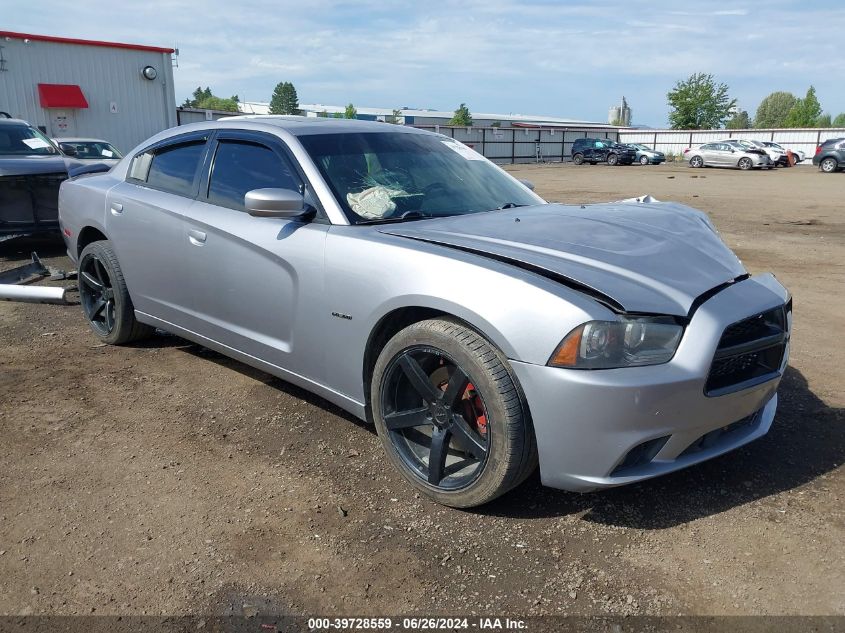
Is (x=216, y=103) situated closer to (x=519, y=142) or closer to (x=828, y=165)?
(x=519, y=142)

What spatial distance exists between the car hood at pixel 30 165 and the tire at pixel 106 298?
13.3 feet

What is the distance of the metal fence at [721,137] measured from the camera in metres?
45.6

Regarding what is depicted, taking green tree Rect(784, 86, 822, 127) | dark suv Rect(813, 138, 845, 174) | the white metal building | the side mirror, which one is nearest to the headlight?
the side mirror

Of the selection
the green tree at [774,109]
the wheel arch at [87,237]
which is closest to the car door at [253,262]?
the wheel arch at [87,237]

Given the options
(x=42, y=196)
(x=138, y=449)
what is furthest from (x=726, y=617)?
(x=42, y=196)

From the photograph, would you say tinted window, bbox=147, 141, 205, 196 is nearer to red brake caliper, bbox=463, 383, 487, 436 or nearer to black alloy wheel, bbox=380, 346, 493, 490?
black alloy wheel, bbox=380, 346, 493, 490

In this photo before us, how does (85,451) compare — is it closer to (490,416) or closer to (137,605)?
(137,605)

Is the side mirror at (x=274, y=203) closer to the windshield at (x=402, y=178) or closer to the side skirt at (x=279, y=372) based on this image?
the windshield at (x=402, y=178)

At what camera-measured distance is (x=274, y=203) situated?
128 inches

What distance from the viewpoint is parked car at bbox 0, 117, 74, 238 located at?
8.30 m

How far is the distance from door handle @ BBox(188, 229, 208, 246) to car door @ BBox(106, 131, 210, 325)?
0.10 m

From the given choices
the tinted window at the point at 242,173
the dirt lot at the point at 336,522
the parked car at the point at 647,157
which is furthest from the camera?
the parked car at the point at 647,157

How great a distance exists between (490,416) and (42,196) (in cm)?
798

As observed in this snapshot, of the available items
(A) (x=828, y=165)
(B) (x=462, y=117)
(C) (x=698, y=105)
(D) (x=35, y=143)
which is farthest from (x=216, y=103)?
(D) (x=35, y=143)
